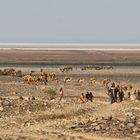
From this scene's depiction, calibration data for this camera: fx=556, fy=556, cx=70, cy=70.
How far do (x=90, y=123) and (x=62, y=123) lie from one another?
118 cm

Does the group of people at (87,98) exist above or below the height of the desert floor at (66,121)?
below

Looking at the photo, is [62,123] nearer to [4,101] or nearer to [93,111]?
A: [93,111]

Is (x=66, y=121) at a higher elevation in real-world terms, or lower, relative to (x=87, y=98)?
higher

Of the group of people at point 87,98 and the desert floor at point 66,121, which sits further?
the group of people at point 87,98

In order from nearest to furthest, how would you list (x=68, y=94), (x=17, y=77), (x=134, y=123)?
(x=134, y=123)
(x=68, y=94)
(x=17, y=77)

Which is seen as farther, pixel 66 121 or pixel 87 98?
pixel 87 98

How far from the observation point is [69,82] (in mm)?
48969

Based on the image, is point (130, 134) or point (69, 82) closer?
point (130, 134)

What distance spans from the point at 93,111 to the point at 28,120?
3.78m

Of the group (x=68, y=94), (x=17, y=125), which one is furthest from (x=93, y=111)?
(x=68, y=94)

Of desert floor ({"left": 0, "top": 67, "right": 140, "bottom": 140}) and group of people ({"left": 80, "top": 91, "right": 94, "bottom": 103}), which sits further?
group of people ({"left": 80, "top": 91, "right": 94, "bottom": 103})

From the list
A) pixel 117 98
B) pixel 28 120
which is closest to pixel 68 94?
pixel 117 98

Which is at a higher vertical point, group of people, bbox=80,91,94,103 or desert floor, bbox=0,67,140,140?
desert floor, bbox=0,67,140,140

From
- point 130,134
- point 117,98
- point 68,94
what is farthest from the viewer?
point 68,94
